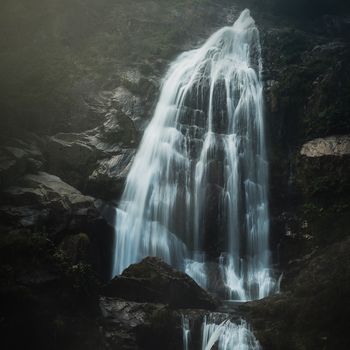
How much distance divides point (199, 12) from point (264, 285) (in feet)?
80.5

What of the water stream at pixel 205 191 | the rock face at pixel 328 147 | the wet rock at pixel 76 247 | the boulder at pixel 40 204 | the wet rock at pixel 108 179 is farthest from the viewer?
the rock face at pixel 328 147

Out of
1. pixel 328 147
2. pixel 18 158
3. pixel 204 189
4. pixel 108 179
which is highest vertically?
pixel 328 147

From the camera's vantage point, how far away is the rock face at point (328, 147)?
67.4 ft

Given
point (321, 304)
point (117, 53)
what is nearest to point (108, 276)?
point (321, 304)

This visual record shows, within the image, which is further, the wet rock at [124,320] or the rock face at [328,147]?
the rock face at [328,147]

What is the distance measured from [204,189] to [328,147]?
21.5 ft

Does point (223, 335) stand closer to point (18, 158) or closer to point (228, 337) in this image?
point (228, 337)

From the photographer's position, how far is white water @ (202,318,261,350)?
13.3 m

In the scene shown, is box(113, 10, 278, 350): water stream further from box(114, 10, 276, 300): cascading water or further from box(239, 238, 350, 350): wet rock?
box(239, 238, 350, 350): wet rock

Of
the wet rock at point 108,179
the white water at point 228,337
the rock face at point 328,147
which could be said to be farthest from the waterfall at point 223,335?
the rock face at point 328,147

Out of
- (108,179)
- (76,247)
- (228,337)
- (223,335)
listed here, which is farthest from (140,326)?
(108,179)

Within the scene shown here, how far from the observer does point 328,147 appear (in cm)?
2112

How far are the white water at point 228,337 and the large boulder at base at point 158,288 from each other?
1.39 meters

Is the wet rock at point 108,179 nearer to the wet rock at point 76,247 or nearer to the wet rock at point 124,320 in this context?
the wet rock at point 76,247
